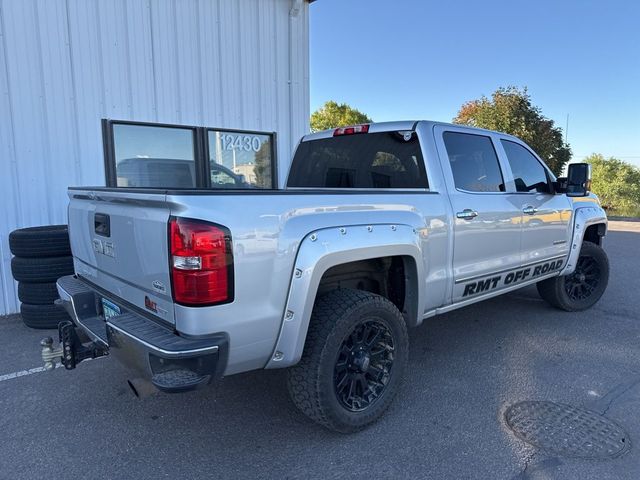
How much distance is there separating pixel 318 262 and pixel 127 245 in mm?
1080

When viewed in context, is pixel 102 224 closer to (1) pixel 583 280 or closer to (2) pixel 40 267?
(2) pixel 40 267

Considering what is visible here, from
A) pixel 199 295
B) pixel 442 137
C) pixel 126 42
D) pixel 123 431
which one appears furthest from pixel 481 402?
pixel 126 42

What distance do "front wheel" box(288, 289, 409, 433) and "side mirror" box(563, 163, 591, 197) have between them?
109 inches

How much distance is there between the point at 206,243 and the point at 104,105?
15.0 feet

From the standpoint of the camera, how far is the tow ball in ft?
8.95

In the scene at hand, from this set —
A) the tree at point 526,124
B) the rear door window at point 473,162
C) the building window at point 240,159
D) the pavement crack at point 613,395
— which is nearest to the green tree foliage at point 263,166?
the building window at point 240,159

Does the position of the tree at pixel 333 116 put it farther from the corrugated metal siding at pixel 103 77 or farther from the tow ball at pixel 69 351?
the tow ball at pixel 69 351

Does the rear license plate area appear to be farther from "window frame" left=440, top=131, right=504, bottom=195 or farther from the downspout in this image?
the downspout

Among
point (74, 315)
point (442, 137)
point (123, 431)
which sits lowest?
point (123, 431)

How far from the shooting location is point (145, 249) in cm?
239

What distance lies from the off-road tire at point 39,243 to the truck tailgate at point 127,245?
68.8 inches

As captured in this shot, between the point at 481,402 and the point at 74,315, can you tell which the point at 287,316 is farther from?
the point at 481,402

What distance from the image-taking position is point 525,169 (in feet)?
14.9

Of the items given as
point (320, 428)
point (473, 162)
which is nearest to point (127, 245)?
point (320, 428)
